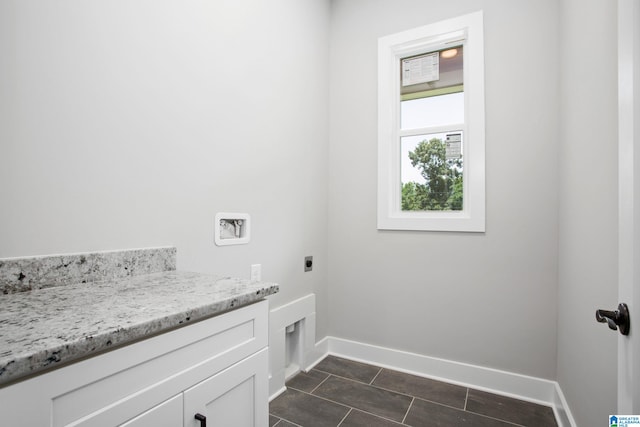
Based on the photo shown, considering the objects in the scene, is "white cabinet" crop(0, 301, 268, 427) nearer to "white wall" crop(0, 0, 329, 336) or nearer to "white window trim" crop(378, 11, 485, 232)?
"white wall" crop(0, 0, 329, 336)

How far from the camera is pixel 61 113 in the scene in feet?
3.23

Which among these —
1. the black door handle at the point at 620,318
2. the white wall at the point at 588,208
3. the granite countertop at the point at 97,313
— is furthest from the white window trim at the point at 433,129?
the granite countertop at the point at 97,313

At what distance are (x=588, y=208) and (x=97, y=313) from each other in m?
1.70

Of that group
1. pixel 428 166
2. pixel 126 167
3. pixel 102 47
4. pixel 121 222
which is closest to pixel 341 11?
pixel 428 166

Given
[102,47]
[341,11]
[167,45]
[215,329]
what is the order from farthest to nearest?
1. [341,11]
2. [167,45]
3. [102,47]
4. [215,329]

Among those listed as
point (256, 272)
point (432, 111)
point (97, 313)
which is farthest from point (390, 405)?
point (432, 111)

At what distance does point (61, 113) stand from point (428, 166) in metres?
2.03

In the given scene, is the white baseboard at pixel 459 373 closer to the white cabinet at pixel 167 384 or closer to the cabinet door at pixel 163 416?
the white cabinet at pixel 167 384

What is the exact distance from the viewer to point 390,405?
176cm

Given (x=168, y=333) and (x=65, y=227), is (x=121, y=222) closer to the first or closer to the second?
(x=65, y=227)

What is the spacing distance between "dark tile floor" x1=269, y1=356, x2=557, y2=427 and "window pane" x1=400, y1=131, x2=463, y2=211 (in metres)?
1.16

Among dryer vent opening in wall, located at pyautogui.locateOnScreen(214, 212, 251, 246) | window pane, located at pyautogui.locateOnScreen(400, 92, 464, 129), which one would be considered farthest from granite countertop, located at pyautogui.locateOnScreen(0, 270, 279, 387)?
window pane, located at pyautogui.locateOnScreen(400, 92, 464, 129)

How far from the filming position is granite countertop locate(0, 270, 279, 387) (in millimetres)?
523

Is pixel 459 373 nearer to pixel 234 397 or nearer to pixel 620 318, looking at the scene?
pixel 620 318
